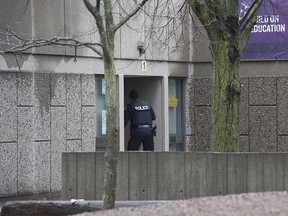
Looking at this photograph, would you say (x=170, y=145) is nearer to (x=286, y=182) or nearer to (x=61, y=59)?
(x=61, y=59)

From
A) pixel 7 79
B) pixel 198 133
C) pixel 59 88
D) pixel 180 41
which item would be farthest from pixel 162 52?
pixel 7 79

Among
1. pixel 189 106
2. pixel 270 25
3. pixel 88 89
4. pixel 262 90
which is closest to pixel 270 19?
pixel 270 25

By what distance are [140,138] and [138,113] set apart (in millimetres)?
559

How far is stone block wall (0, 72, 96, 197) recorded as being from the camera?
52.3 feet

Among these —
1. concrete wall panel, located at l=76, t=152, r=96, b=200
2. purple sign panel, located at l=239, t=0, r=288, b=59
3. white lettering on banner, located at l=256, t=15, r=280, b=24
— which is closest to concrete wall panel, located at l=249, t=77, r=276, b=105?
purple sign panel, located at l=239, t=0, r=288, b=59

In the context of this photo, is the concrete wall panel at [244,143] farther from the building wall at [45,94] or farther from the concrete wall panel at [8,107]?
the concrete wall panel at [8,107]

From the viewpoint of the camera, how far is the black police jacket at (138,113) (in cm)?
1883

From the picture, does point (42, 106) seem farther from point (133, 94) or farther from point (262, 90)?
point (262, 90)

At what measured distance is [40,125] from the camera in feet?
54.8

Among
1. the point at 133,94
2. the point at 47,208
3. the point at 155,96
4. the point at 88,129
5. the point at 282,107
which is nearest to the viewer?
the point at 47,208

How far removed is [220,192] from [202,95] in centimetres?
758

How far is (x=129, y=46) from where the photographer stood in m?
19.1

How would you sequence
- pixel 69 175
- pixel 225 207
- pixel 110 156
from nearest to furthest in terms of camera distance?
pixel 225 207
pixel 110 156
pixel 69 175

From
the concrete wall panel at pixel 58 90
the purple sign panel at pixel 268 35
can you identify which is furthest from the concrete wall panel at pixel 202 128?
the concrete wall panel at pixel 58 90
